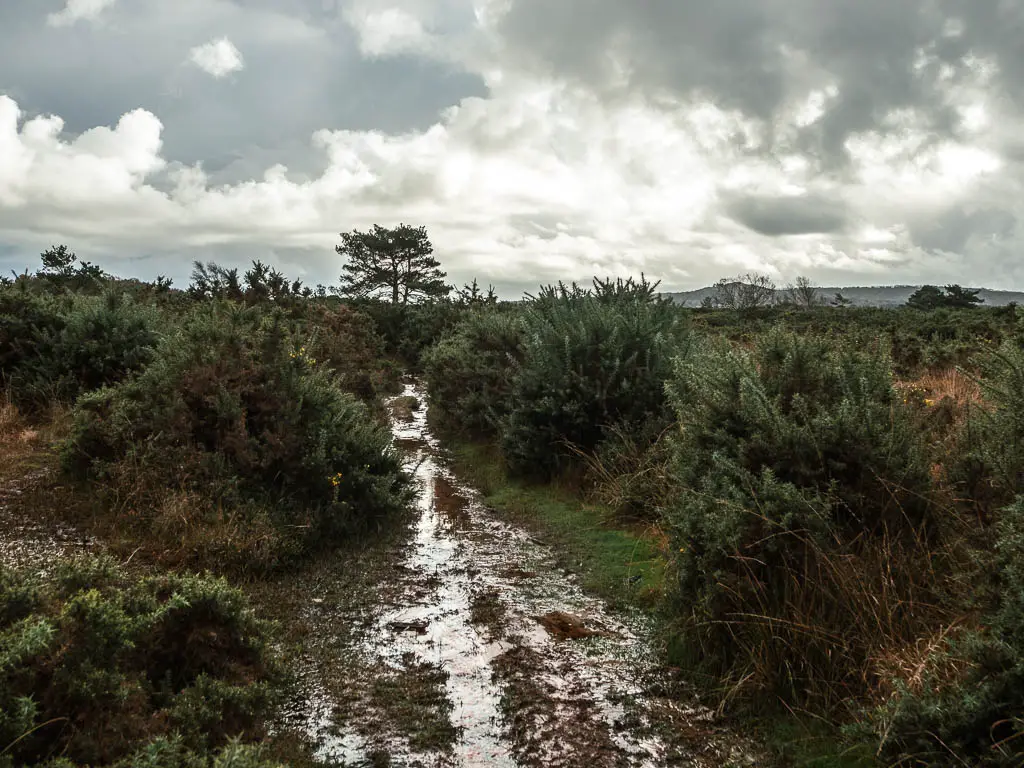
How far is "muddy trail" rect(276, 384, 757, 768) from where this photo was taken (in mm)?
3865

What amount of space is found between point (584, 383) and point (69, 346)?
720cm

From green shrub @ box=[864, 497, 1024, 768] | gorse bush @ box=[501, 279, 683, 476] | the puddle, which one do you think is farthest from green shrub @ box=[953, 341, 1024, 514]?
the puddle

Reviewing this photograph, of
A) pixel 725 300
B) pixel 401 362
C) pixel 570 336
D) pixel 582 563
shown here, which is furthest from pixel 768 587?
pixel 725 300

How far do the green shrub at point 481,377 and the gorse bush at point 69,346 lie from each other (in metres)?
5.49

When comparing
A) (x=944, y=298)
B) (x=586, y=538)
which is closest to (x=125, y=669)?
(x=586, y=538)

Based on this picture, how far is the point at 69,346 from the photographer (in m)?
9.90

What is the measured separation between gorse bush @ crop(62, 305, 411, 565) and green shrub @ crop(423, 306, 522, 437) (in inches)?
165

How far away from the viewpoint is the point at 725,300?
58969 mm

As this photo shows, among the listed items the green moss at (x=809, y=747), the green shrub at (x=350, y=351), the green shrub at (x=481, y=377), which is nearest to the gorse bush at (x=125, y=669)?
the green moss at (x=809, y=747)

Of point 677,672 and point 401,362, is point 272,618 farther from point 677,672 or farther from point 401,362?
point 401,362

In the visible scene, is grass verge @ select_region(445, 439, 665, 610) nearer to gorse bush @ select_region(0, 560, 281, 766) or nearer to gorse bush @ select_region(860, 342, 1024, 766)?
gorse bush @ select_region(860, 342, 1024, 766)

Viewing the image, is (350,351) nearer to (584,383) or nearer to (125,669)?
(584,383)

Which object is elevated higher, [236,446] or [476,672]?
[236,446]

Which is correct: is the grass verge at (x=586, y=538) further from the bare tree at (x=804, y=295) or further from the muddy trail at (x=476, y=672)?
the bare tree at (x=804, y=295)
